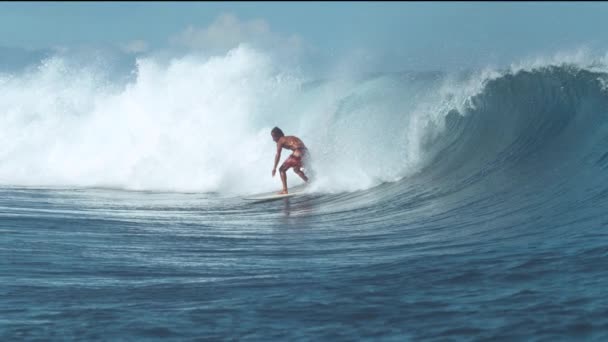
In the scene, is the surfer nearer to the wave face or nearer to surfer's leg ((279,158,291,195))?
surfer's leg ((279,158,291,195))

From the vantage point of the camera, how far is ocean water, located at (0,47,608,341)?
6.27 meters

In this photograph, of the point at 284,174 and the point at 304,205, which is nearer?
the point at 304,205

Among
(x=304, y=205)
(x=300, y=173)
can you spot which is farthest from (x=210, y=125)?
(x=304, y=205)

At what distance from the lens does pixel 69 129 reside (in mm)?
23578

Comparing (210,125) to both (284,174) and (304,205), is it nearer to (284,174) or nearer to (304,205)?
(284,174)

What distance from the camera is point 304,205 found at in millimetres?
14023

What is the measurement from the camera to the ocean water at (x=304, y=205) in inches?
247

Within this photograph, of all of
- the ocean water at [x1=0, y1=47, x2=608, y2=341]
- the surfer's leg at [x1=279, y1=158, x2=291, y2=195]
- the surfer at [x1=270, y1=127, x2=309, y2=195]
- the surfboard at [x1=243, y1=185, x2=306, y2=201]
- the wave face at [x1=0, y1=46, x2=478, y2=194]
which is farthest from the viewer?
the wave face at [x1=0, y1=46, x2=478, y2=194]

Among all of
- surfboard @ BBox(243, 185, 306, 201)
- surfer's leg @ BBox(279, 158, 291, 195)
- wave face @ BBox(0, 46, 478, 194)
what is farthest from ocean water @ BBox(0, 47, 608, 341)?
surfer's leg @ BBox(279, 158, 291, 195)

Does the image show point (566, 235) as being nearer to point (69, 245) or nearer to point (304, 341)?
point (304, 341)

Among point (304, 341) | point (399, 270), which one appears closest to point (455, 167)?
point (399, 270)

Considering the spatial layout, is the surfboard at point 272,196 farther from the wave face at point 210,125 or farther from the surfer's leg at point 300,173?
the wave face at point 210,125

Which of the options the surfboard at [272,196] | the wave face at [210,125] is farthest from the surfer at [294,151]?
the wave face at [210,125]

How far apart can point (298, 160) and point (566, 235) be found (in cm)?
759
